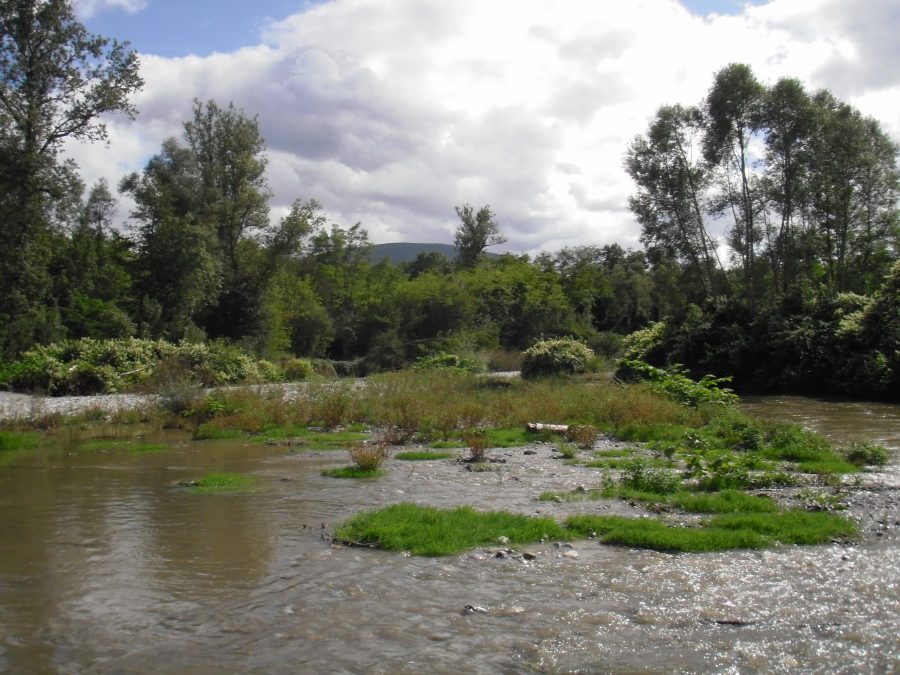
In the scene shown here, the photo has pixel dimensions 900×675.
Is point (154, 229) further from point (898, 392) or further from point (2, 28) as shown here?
point (898, 392)

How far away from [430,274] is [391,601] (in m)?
40.8

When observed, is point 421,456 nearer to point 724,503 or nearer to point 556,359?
point 724,503

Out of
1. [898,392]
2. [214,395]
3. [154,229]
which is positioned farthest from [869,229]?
[154,229]

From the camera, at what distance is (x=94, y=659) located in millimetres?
5047

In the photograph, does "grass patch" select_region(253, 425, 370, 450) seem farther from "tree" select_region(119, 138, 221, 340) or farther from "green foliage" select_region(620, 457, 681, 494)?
"tree" select_region(119, 138, 221, 340)

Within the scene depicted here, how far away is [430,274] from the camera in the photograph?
152 ft

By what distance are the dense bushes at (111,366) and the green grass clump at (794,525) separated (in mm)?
16436

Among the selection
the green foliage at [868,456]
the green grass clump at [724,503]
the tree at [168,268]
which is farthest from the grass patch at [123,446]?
the tree at [168,268]

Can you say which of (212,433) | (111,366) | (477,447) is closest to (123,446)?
(212,433)

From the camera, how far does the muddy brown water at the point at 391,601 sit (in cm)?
505

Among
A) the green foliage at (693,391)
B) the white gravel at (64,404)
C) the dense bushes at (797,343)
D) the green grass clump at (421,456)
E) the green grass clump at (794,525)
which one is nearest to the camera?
the green grass clump at (794,525)

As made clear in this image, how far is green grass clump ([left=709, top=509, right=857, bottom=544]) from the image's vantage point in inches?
297

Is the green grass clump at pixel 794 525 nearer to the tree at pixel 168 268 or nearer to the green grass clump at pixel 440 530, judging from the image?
the green grass clump at pixel 440 530

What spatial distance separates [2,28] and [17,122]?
3390 mm
